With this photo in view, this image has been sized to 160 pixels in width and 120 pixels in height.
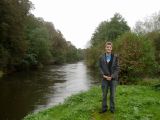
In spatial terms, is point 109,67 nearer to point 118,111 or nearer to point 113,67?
point 113,67

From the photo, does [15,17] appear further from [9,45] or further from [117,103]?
[117,103]

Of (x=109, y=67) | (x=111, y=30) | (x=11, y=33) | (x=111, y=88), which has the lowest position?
(x=111, y=88)

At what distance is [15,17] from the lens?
4931cm

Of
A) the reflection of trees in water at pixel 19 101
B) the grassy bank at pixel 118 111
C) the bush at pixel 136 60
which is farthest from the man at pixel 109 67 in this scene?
the bush at pixel 136 60

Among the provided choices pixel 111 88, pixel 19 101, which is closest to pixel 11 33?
pixel 19 101

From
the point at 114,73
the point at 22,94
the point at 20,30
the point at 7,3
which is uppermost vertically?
the point at 7,3

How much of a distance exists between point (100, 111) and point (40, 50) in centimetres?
6098

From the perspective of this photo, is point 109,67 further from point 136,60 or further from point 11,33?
point 11,33

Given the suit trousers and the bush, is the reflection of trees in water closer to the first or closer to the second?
the bush

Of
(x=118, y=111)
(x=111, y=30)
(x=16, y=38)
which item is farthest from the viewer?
(x=111, y=30)

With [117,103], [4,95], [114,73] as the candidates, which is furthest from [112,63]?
[4,95]

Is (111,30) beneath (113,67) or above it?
above

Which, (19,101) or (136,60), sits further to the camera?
(136,60)

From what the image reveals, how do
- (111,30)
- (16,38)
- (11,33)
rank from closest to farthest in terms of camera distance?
(11,33) → (16,38) → (111,30)
